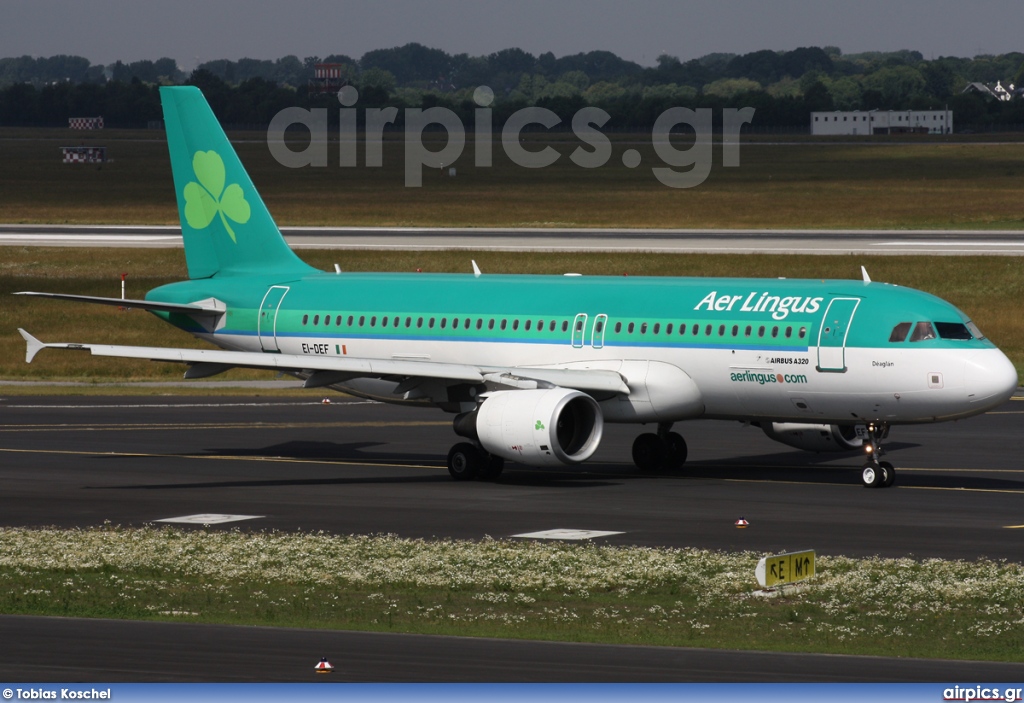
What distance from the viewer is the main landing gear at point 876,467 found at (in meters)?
36.9

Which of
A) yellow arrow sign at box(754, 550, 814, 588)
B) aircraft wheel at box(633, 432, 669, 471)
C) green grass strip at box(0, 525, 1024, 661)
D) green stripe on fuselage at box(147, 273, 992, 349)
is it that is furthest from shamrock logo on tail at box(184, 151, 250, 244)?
yellow arrow sign at box(754, 550, 814, 588)

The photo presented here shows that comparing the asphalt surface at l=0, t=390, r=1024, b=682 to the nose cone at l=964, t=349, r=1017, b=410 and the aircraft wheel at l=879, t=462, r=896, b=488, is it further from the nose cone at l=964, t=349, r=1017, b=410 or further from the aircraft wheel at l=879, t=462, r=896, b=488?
the nose cone at l=964, t=349, r=1017, b=410

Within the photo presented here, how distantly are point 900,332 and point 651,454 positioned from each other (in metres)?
7.70

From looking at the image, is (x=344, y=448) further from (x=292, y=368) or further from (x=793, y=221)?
(x=793, y=221)

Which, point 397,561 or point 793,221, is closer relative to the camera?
point 397,561

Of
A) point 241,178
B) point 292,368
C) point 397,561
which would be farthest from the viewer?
point 241,178

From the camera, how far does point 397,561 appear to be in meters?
27.3

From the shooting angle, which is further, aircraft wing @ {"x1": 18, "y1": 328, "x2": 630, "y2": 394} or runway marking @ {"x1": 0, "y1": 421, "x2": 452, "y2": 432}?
runway marking @ {"x1": 0, "y1": 421, "x2": 452, "y2": 432}

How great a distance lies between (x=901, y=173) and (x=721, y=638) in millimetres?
173117

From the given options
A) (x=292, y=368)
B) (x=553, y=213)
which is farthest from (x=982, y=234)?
(x=292, y=368)

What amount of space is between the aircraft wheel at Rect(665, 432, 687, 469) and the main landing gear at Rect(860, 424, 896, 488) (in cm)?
534

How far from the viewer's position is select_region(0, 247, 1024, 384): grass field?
71875 mm

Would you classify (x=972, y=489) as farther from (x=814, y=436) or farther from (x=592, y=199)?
(x=592, y=199)

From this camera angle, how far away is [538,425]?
36406 mm
